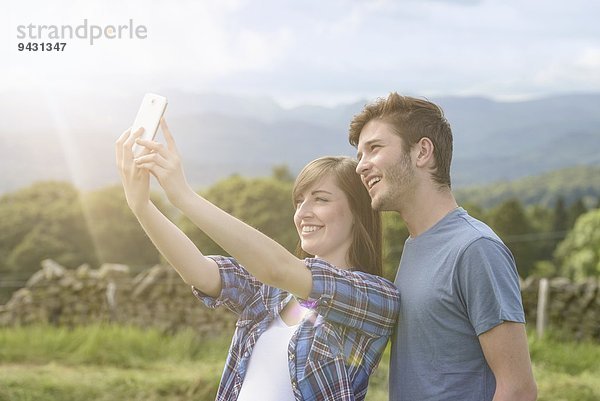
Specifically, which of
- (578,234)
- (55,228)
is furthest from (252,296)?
(578,234)

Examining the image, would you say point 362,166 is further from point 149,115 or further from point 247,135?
point 247,135

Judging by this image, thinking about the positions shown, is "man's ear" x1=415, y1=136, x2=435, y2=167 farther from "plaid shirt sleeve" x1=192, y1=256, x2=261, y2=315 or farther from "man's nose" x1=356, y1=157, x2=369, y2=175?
"plaid shirt sleeve" x1=192, y1=256, x2=261, y2=315

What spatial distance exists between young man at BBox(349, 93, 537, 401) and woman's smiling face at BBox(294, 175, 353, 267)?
0.53 feet

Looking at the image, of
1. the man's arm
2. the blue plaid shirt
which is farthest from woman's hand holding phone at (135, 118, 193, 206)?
the man's arm

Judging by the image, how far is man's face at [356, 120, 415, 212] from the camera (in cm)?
233

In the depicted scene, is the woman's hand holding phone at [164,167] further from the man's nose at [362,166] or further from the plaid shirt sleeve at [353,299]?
the man's nose at [362,166]

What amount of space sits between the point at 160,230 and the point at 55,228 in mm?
17307

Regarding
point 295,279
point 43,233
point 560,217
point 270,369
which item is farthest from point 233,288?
point 560,217

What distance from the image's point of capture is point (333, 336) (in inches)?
92.0

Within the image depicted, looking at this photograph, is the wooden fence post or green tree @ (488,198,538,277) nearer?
the wooden fence post

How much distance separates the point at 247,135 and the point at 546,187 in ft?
83.1

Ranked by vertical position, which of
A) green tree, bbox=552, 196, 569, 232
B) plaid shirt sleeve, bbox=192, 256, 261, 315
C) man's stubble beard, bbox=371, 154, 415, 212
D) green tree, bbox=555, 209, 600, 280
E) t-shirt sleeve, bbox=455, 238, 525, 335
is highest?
man's stubble beard, bbox=371, 154, 415, 212

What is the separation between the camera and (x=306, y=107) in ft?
232

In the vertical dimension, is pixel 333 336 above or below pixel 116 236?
above
